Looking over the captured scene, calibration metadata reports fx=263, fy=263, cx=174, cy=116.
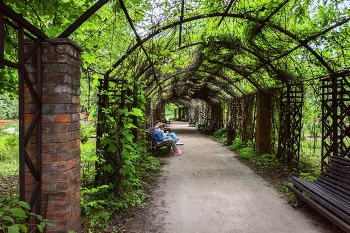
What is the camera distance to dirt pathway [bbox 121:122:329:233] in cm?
403

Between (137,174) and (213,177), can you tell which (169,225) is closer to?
(137,174)

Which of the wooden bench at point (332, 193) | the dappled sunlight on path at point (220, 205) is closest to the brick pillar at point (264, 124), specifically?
the dappled sunlight on path at point (220, 205)

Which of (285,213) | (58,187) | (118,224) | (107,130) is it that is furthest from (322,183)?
(58,187)

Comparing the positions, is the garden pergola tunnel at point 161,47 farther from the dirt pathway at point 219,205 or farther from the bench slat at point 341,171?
the dirt pathway at point 219,205

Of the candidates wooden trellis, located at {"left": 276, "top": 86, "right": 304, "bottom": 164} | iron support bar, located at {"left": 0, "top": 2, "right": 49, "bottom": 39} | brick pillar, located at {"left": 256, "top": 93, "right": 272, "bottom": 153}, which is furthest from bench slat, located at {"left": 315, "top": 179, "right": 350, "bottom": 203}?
brick pillar, located at {"left": 256, "top": 93, "right": 272, "bottom": 153}

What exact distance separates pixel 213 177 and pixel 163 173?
4.72ft

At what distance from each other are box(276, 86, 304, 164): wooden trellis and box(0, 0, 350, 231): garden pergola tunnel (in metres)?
0.04

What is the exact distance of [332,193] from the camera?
4.31 meters

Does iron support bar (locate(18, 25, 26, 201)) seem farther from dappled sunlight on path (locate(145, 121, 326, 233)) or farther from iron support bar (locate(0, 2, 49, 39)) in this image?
dappled sunlight on path (locate(145, 121, 326, 233))

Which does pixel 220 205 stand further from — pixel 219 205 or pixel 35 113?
pixel 35 113

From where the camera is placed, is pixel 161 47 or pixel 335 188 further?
pixel 161 47

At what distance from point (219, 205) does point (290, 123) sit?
15.8 feet

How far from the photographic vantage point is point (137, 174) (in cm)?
654

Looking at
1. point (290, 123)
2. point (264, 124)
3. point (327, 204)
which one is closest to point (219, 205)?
point (327, 204)
